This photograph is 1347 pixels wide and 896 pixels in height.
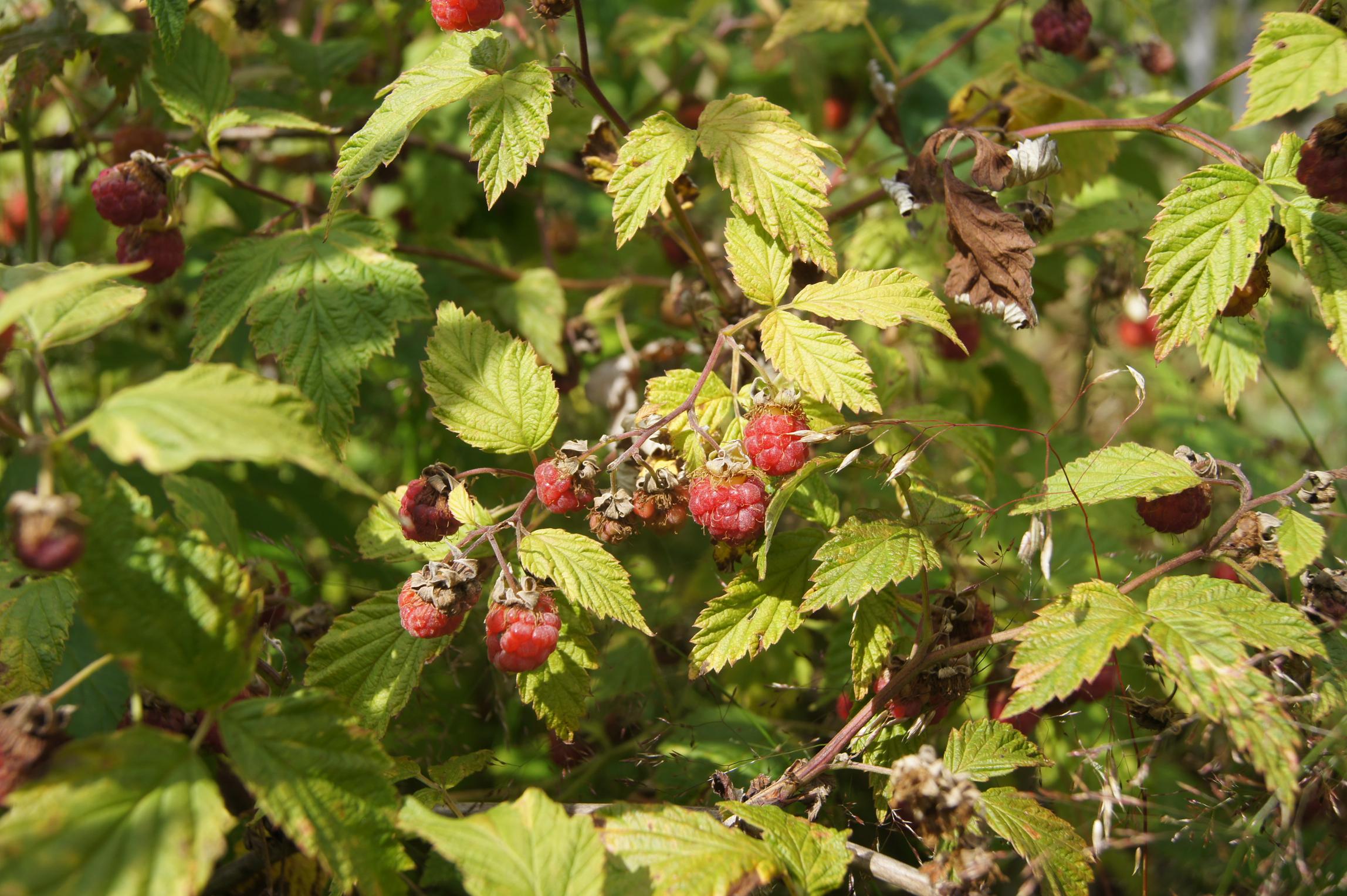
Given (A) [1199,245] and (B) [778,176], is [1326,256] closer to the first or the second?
(A) [1199,245]

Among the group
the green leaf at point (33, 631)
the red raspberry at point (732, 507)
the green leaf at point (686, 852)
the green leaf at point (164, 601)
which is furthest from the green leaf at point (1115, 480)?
the green leaf at point (33, 631)

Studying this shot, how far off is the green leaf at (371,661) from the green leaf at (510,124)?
2.18ft

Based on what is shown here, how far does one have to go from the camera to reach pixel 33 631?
1.30 m

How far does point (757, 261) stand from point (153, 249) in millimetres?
1120

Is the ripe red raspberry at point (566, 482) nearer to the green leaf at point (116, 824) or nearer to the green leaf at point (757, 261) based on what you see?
the green leaf at point (757, 261)

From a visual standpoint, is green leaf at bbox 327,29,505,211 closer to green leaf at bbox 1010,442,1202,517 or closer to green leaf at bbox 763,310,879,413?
green leaf at bbox 763,310,879,413

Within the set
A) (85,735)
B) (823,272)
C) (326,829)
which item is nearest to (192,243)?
(85,735)

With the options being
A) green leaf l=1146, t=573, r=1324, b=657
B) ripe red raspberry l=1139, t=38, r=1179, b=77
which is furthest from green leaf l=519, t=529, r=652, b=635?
ripe red raspberry l=1139, t=38, r=1179, b=77

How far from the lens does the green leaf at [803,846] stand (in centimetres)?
117

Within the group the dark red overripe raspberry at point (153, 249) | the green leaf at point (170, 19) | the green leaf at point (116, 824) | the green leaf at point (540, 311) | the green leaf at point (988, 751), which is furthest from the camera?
the green leaf at point (540, 311)

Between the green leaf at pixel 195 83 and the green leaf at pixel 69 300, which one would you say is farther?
the green leaf at pixel 195 83

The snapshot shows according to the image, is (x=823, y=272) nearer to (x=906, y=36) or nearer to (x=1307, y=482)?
(x=1307, y=482)

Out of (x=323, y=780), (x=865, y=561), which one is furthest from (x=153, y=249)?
(x=865, y=561)

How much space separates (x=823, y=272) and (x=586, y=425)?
837 millimetres
